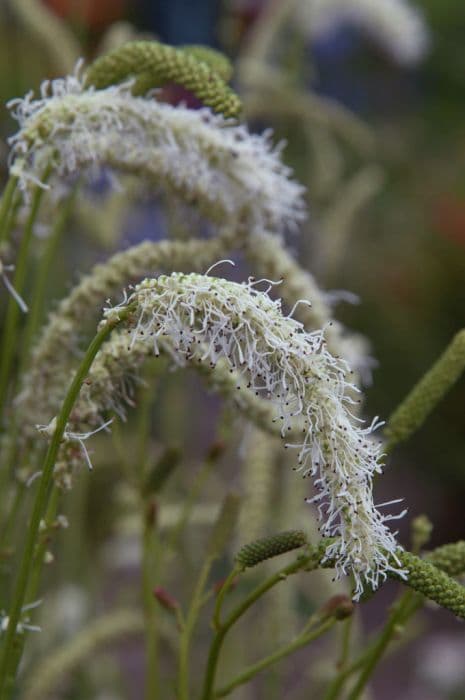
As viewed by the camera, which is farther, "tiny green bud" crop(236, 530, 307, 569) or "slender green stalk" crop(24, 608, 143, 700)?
"slender green stalk" crop(24, 608, 143, 700)

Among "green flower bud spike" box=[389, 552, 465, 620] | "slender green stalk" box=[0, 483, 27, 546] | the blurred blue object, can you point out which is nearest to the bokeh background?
the blurred blue object

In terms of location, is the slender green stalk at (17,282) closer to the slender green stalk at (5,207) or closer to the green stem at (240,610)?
the slender green stalk at (5,207)

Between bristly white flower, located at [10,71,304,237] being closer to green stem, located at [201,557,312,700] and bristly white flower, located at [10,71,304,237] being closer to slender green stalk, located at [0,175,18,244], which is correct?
slender green stalk, located at [0,175,18,244]

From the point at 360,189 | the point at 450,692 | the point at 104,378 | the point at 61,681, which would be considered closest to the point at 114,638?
the point at 61,681

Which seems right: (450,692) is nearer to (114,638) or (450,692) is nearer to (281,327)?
(114,638)

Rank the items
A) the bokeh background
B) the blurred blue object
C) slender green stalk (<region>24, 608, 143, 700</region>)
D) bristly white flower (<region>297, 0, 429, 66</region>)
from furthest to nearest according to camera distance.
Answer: the blurred blue object → bristly white flower (<region>297, 0, 429, 66</region>) → the bokeh background → slender green stalk (<region>24, 608, 143, 700</region>)

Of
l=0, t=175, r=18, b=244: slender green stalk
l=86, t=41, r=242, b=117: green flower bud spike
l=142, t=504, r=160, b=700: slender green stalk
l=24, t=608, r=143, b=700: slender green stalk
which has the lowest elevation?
l=24, t=608, r=143, b=700: slender green stalk

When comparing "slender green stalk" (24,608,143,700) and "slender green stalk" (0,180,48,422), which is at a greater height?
"slender green stalk" (0,180,48,422)

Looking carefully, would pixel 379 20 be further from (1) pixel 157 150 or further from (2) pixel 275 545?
(2) pixel 275 545

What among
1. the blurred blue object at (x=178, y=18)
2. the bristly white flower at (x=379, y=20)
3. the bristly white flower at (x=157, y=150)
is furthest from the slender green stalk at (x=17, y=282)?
the blurred blue object at (x=178, y=18)
